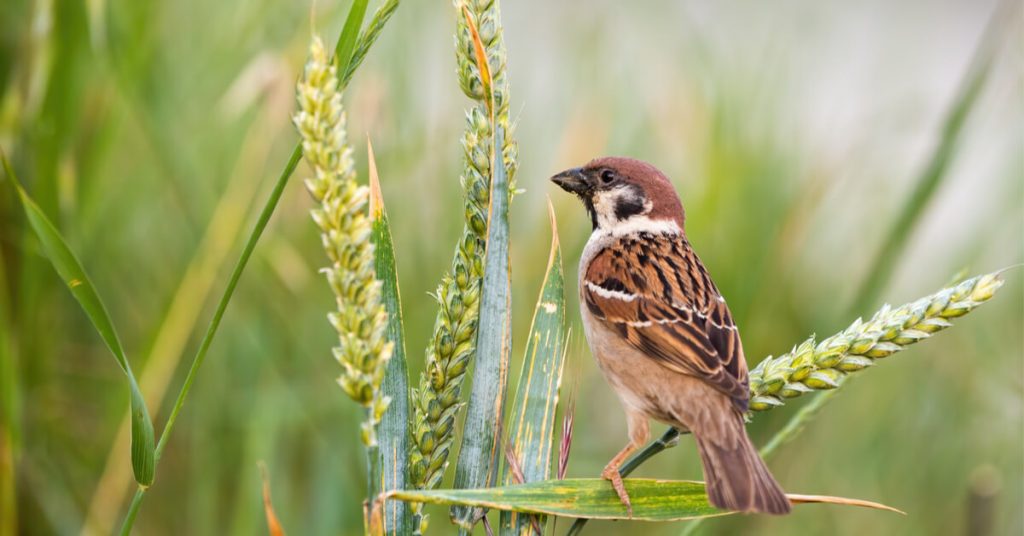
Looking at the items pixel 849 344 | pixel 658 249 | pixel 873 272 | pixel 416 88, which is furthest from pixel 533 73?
pixel 849 344

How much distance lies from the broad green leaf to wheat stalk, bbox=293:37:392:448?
0.24 metres

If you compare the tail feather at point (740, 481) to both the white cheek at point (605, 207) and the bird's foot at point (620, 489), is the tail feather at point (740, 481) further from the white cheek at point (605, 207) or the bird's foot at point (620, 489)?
the white cheek at point (605, 207)

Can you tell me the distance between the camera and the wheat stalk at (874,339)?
1323 mm

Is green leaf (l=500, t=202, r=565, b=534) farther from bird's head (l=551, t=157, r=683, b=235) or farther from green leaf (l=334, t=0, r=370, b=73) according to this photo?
bird's head (l=551, t=157, r=683, b=235)

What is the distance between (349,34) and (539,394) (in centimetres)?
56

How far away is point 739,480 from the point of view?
5.08 feet

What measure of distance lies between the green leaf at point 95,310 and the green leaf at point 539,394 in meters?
0.44

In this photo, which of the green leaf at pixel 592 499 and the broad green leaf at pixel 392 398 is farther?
the broad green leaf at pixel 392 398

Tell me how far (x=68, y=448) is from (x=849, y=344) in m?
1.90

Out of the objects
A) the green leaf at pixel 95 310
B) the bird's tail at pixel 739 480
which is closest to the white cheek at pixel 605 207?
the bird's tail at pixel 739 480

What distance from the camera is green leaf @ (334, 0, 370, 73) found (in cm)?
120

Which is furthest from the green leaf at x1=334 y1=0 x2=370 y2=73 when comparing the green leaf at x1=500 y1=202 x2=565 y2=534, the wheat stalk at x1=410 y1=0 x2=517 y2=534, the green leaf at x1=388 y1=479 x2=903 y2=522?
the green leaf at x1=388 y1=479 x2=903 y2=522

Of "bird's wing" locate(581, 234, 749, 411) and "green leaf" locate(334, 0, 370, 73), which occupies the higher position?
"green leaf" locate(334, 0, 370, 73)

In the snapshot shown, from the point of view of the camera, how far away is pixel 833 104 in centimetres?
437
